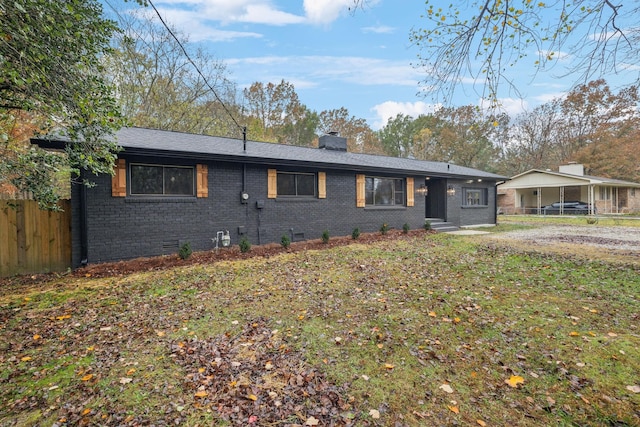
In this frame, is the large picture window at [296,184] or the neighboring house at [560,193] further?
the neighboring house at [560,193]

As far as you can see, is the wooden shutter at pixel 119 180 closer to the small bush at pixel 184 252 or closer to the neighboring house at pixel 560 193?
the small bush at pixel 184 252

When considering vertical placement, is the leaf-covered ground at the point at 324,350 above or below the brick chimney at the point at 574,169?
below

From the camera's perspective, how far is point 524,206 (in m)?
27.7

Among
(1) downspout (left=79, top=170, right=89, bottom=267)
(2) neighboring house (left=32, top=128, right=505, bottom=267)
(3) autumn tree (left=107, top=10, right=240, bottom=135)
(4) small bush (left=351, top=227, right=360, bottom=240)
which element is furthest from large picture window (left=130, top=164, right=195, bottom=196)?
(3) autumn tree (left=107, top=10, right=240, bottom=135)

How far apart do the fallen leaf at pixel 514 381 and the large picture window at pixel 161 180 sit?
7.75 metres

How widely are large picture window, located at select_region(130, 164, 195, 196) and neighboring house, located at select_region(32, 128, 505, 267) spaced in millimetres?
22

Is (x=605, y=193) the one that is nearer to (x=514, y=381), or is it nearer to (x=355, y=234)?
(x=355, y=234)

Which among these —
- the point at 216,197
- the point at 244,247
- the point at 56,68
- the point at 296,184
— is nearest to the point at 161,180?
the point at 216,197

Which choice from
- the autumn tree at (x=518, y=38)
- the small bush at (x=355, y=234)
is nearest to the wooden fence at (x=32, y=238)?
the autumn tree at (x=518, y=38)

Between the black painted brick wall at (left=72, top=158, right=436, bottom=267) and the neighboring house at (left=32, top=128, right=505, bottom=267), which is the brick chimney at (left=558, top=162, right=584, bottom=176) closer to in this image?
the neighboring house at (left=32, top=128, right=505, bottom=267)

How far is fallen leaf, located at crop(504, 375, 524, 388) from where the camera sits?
97.7 inches

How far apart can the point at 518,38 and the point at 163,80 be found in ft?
59.9

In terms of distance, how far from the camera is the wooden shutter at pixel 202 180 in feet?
26.4

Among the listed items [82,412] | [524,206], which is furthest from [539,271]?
[524,206]
